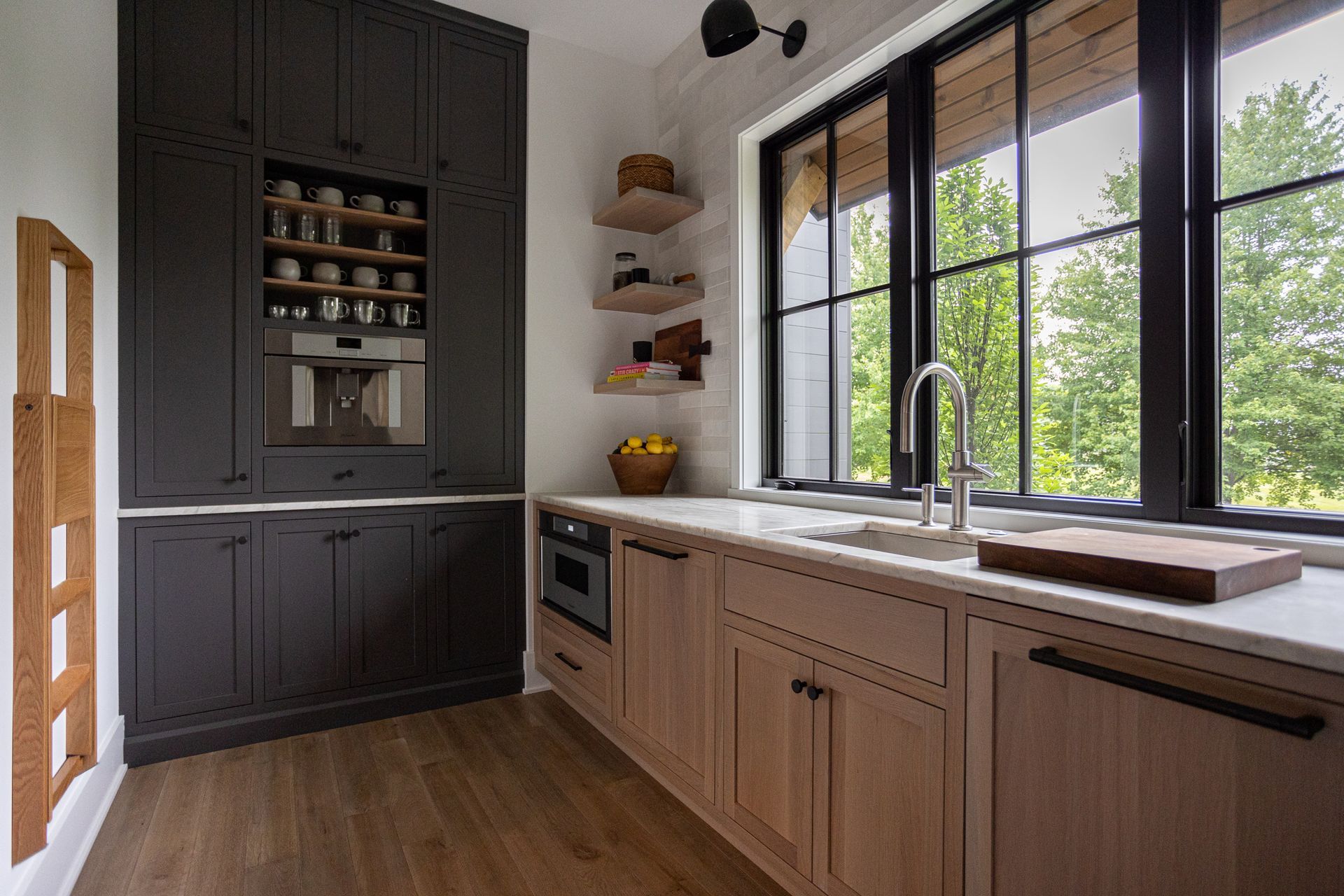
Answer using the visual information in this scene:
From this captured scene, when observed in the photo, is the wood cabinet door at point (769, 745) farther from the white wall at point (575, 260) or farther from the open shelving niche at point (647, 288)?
the white wall at point (575, 260)

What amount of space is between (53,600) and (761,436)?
2299 mm

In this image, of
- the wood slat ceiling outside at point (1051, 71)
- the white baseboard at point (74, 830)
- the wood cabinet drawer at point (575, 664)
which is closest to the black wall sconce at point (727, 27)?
the wood slat ceiling outside at point (1051, 71)

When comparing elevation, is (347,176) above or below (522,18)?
below

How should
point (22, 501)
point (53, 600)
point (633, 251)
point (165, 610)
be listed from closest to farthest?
point (22, 501) → point (53, 600) → point (165, 610) → point (633, 251)

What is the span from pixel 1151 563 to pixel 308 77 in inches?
126

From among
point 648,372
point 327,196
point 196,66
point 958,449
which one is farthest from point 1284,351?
point 196,66

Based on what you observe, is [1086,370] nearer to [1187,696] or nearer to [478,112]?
[1187,696]

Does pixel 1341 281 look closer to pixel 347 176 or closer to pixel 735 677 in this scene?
pixel 735 677

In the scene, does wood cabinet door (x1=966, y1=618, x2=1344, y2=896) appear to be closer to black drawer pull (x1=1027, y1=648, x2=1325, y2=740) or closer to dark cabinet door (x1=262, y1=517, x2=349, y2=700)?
black drawer pull (x1=1027, y1=648, x2=1325, y2=740)

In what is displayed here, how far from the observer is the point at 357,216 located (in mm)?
2922

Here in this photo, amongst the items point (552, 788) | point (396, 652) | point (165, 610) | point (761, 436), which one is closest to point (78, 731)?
point (165, 610)

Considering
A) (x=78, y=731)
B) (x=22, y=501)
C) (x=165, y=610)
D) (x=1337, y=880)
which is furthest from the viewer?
(x=165, y=610)

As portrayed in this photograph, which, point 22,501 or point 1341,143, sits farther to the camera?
point 22,501

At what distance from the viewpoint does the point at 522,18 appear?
3.16 m
